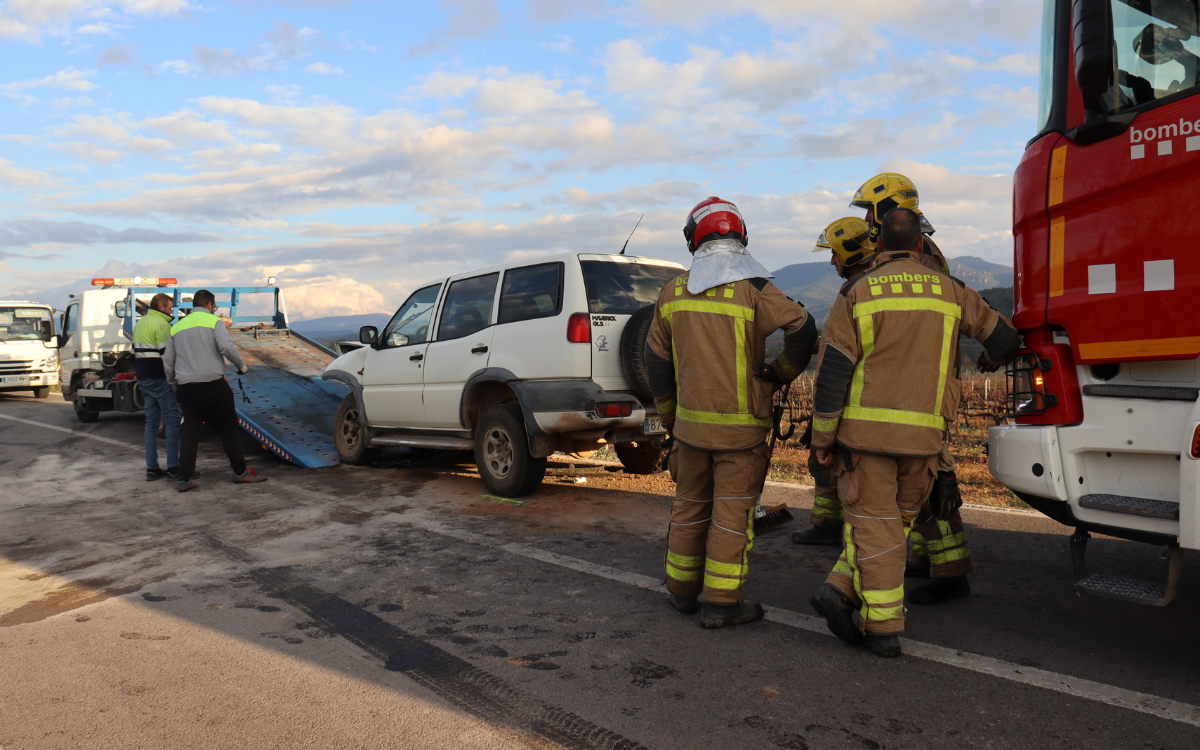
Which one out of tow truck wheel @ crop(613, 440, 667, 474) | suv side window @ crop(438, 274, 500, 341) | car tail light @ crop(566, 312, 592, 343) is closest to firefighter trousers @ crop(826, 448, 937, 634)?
car tail light @ crop(566, 312, 592, 343)

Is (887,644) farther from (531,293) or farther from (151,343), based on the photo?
(151,343)

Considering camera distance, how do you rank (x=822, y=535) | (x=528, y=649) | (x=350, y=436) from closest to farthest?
(x=528, y=649) → (x=822, y=535) → (x=350, y=436)

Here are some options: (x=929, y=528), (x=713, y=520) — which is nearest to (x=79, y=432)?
(x=713, y=520)

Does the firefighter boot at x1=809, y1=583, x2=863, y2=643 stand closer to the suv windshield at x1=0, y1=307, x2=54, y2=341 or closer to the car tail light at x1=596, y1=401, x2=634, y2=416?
the car tail light at x1=596, y1=401, x2=634, y2=416

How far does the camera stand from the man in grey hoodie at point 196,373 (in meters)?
7.50

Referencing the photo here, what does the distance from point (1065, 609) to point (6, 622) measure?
17.2ft

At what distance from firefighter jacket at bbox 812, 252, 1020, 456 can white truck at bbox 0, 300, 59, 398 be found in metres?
20.1

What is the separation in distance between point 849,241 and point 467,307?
358 cm

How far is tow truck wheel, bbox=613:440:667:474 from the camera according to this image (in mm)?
7609

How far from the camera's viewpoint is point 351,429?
Answer: 8.55 m

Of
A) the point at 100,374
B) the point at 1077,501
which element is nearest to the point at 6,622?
the point at 1077,501

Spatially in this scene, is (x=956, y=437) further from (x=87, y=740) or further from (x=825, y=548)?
(x=87, y=740)

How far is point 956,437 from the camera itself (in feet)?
32.0

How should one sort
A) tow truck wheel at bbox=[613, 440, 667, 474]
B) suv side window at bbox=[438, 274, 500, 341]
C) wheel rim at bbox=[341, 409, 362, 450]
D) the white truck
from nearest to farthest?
suv side window at bbox=[438, 274, 500, 341] → tow truck wheel at bbox=[613, 440, 667, 474] → wheel rim at bbox=[341, 409, 362, 450] → the white truck
